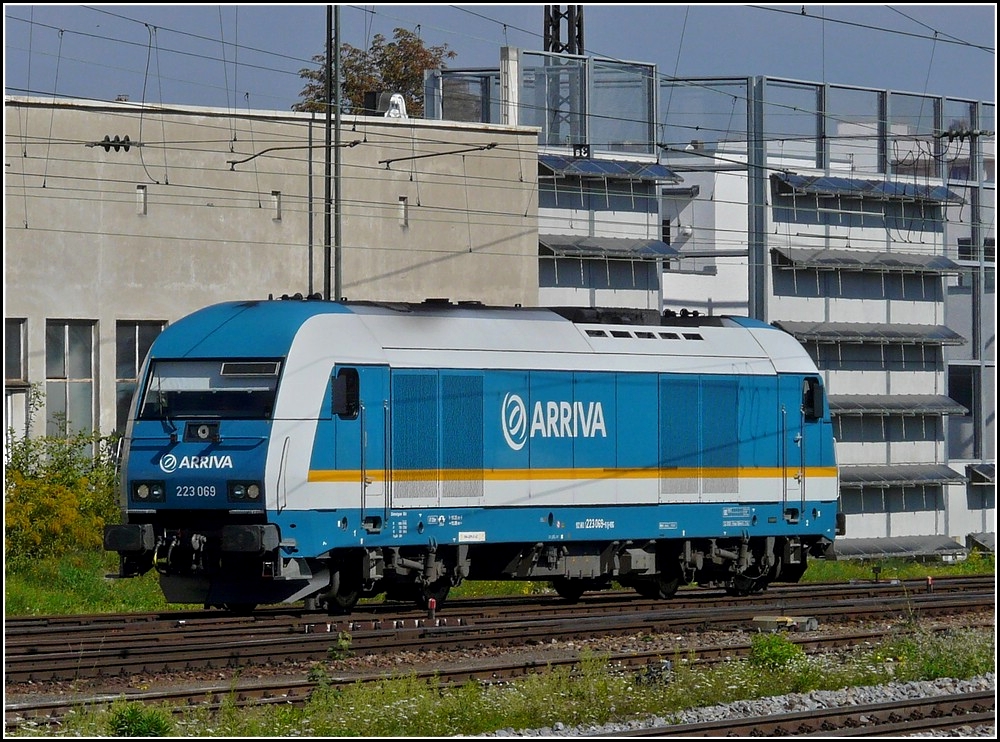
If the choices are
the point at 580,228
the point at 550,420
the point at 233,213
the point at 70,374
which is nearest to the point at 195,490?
the point at 550,420

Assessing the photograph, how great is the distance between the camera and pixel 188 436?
1830 centimetres

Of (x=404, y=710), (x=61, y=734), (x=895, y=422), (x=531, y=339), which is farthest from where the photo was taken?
(x=895, y=422)

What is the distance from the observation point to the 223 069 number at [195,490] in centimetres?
1806

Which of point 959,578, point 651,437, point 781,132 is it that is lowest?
point 959,578

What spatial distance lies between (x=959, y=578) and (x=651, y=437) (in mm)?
8353

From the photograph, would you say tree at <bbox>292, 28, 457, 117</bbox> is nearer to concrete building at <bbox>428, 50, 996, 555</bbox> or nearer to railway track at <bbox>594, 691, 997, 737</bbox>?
concrete building at <bbox>428, 50, 996, 555</bbox>

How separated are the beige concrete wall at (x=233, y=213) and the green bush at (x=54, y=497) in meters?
3.20

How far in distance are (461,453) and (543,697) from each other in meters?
6.35

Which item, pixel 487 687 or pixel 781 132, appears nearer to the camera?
pixel 487 687

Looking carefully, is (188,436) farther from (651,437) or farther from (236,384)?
(651,437)

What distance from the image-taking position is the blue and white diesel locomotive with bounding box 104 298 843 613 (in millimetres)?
18172

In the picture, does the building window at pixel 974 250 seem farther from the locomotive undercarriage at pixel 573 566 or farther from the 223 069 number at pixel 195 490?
the 223 069 number at pixel 195 490

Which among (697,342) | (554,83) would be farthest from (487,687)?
(554,83)

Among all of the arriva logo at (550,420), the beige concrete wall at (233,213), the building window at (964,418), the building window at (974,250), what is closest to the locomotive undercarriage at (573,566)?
the arriva logo at (550,420)
